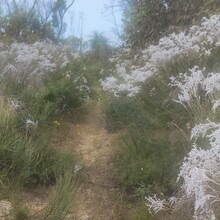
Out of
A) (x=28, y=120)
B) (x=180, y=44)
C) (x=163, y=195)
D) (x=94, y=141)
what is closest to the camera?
(x=163, y=195)

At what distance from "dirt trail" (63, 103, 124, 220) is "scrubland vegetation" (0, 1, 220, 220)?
145 millimetres

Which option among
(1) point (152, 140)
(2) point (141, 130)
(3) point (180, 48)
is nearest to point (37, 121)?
(2) point (141, 130)

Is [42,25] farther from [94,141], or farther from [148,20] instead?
[94,141]

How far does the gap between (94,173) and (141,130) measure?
0.74 meters

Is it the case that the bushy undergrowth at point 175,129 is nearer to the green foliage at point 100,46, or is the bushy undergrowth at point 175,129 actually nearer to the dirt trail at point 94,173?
the dirt trail at point 94,173

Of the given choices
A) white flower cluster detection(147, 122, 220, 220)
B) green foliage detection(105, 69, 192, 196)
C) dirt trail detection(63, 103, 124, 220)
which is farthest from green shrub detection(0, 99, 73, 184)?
white flower cluster detection(147, 122, 220, 220)

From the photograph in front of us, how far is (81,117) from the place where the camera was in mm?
6699

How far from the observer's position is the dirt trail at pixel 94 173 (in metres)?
3.80

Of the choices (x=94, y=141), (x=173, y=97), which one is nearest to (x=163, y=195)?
(x=173, y=97)

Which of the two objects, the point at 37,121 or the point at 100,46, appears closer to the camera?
the point at 37,121

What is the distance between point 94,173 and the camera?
4605 millimetres

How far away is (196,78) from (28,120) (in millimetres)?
1993

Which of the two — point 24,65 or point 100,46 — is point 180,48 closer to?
point 24,65

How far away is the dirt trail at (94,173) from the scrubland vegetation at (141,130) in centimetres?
14
